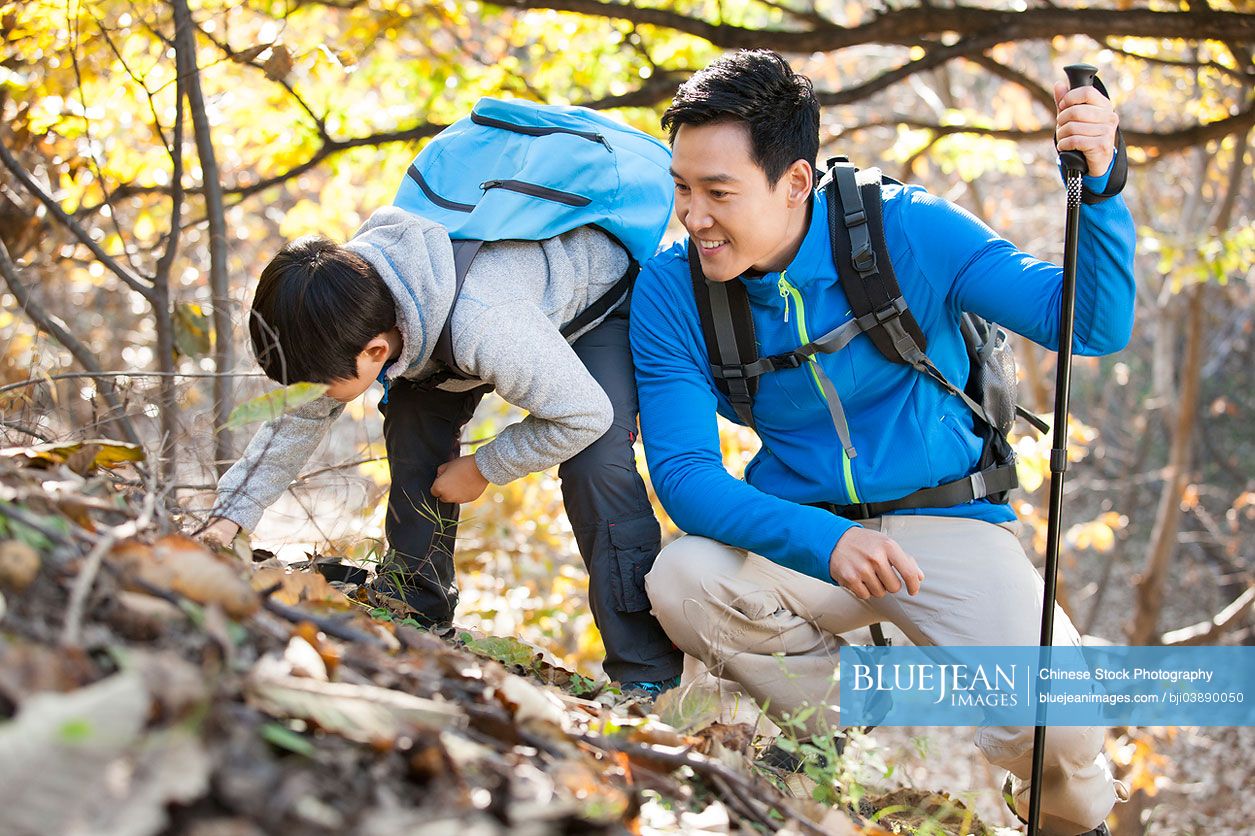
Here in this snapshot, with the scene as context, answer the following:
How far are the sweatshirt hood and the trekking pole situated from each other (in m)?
1.56

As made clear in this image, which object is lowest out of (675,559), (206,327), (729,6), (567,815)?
(567,815)

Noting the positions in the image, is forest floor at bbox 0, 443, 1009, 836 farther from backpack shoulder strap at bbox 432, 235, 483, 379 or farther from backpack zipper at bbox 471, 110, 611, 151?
backpack zipper at bbox 471, 110, 611, 151

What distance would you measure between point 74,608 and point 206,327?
338 cm

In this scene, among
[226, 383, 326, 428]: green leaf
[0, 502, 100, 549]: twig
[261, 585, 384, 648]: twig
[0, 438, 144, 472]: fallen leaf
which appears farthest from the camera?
[226, 383, 326, 428]: green leaf

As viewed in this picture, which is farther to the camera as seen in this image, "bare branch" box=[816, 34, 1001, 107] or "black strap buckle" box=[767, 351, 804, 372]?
"bare branch" box=[816, 34, 1001, 107]

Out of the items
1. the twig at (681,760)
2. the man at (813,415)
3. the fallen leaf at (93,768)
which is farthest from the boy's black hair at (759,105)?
the fallen leaf at (93,768)

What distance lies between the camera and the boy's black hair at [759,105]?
3088 millimetres

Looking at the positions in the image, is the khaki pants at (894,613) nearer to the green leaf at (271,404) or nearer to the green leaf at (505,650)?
the green leaf at (505,650)

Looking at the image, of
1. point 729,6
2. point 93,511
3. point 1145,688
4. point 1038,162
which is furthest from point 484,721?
point 1038,162

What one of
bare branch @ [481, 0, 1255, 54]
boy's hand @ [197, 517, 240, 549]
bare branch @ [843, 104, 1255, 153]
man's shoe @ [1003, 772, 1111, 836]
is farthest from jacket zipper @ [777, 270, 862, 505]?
bare branch @ [843, 104, 1255, 153]

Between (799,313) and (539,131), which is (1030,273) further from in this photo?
(539,131)

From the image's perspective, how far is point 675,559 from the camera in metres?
3.12

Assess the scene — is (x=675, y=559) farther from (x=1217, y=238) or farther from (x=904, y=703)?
(x=1217, y=238)

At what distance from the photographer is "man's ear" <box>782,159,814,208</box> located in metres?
3.19
